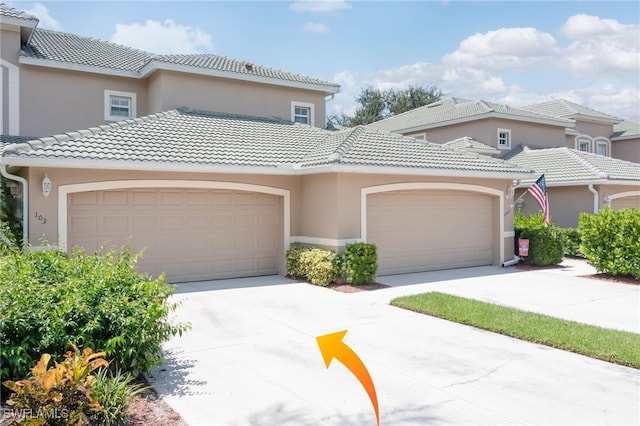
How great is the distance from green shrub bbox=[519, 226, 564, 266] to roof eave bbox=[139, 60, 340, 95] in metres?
9.57

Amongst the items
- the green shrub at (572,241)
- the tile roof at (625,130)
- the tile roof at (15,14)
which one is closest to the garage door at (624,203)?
the green shrub at (572,241)

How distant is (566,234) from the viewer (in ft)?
60.2

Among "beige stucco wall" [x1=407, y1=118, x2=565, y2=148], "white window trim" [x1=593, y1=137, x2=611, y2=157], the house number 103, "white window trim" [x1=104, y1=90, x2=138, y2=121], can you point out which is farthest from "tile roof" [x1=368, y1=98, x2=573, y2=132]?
the house number 103

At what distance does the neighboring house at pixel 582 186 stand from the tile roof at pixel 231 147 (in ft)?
18.6

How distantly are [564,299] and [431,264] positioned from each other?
4539 mm

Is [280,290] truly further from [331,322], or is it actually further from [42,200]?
[42,200]

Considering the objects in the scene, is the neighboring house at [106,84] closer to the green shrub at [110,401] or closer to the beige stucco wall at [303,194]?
the beige stucco wall at [303,194]

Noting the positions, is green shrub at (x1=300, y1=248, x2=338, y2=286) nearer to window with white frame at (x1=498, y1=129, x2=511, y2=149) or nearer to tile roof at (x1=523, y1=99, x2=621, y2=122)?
window with white frame at (x1=498, y1=129, x2=511, y2=149)

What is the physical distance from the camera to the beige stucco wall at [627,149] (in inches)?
1318

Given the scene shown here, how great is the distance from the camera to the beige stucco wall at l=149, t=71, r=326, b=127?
1675 cm

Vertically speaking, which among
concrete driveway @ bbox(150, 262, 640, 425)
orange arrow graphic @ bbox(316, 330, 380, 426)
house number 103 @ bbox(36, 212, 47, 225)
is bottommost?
concrete driveway @ bbox(150, 262, 640, 425)

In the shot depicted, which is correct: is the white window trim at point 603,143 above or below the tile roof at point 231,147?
above

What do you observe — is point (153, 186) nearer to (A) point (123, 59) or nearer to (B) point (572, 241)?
(A) point (123, 59)

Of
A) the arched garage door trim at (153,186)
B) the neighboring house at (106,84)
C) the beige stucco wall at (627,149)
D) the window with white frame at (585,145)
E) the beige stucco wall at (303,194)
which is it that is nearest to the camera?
the beige stucco wall at (303,194)
